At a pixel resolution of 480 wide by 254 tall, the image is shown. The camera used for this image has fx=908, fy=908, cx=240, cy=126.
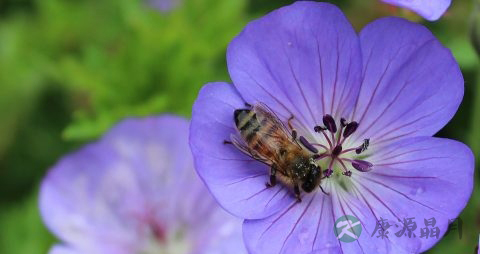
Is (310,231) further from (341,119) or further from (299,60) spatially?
(299,60)

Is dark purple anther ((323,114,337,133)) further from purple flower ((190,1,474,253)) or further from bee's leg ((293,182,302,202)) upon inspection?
bee's leg ((293,182,302,202))

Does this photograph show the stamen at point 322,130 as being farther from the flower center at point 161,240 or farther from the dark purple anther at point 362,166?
the flower center at point 161,240

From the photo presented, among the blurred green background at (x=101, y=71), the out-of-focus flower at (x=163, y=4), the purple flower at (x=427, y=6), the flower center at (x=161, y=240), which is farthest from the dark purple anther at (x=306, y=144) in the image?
the out-of-focus flower at (x=163, y=4)

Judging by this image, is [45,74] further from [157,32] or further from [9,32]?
[157,32]

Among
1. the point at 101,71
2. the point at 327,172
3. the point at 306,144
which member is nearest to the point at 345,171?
the point at 327,172

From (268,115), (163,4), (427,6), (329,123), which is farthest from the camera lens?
(163,4)

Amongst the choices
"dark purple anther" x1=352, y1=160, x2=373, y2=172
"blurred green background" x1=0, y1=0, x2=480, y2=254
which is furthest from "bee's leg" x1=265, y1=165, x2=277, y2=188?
"blurred green background" x1=0, y1=0, x2=480, y2=254
